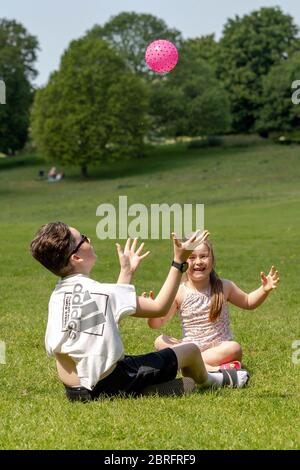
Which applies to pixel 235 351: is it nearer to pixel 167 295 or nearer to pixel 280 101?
pixel 167 295

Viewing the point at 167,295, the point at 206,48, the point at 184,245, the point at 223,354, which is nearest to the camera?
the point at 184,245

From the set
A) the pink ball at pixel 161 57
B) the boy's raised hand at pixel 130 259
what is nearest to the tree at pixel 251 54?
the pink ball at pixel 161 57

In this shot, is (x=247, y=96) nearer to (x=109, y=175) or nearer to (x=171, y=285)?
(x=109, y=175)

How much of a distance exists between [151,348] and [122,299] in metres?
2.99

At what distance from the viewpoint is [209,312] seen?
801cm

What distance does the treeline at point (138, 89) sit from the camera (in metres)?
63.8

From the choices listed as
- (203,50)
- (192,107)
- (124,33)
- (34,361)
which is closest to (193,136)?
(192,107)

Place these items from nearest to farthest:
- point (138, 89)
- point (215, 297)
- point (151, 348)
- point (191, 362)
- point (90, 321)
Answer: point (90, 321) < point (191, 362) < point (215, 297) < point (151, 348) < point (138, 89)

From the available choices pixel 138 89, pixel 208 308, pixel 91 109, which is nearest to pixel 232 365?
pixel 208 308

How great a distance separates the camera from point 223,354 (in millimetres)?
7855

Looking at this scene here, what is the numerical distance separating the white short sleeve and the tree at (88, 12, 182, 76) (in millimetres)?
69289

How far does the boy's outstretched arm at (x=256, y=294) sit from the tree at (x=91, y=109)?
5581 centimetres

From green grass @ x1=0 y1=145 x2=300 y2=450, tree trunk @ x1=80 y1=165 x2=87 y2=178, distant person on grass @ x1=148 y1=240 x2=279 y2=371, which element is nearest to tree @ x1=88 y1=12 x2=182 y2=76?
tree trunk @ x1=80 y1=165 x2=87 y2=178

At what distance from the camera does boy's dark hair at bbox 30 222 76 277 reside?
632 cm
